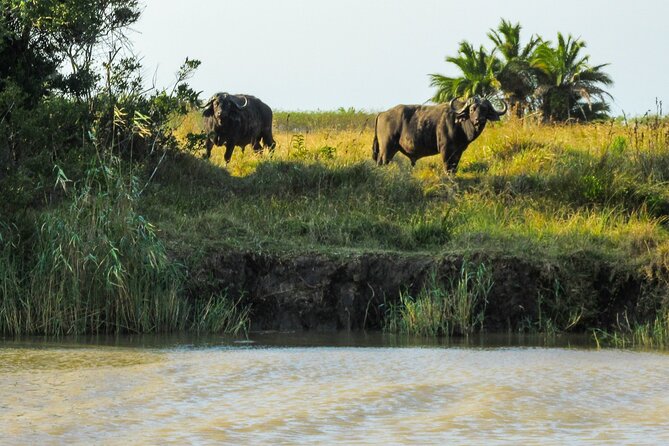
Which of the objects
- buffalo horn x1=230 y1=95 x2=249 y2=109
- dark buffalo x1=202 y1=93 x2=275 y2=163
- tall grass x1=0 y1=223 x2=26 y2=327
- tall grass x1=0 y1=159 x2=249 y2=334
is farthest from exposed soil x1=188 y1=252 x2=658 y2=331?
buffalo horn x1=230 y1=95 x2=249 y2=109

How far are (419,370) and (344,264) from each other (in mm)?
4165

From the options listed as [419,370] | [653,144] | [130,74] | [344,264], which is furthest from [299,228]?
[653,144]

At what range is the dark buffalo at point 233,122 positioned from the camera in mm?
20438

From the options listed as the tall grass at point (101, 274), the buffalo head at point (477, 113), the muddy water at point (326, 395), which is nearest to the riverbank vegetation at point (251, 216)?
the tall grass at point (101, 274)

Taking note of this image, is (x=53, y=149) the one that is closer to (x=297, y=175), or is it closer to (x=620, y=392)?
(x=297, y=175)

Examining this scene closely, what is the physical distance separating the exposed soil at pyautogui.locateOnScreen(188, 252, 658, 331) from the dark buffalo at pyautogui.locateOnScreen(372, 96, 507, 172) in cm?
587

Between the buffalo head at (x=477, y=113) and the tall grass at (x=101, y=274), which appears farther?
the buffalo head at (x=477, y=113)

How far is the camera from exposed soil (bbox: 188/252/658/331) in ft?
42.4

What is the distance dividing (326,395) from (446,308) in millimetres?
4715

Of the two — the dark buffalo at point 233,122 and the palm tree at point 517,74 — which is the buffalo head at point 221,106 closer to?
the dark buffalo at point 233,122

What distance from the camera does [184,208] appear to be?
15.8 m

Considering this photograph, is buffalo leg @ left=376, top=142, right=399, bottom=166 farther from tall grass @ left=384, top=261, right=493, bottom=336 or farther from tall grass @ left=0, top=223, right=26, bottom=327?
tall grass @ left=0, top=223, right=26, bottom=327

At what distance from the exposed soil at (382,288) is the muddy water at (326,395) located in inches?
80.4

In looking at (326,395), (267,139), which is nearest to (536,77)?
(267,139)
